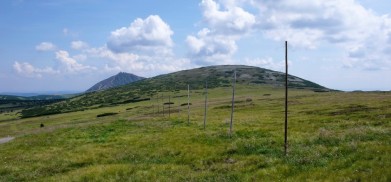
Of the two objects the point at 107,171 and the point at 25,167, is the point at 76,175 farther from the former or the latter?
the point at 25,167

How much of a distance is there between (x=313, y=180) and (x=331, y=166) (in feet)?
8.01

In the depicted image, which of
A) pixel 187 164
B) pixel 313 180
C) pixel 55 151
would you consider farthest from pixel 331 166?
pixel 55 151

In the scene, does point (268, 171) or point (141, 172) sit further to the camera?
point (141, 172)

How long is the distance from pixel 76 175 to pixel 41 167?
18.4ft

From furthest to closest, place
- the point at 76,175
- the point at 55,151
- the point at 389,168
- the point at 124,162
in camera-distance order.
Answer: the point at 55,151 → the point at 124,162 → the point at 76,175 → the point at 389,168

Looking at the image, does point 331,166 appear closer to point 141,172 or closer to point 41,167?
point 141,172

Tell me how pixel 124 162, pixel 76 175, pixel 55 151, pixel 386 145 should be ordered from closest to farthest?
pixel 386 145 → pixel 76 175 → pixel 124 162 → pixel 55 151

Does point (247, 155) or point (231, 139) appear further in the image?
point (231, 139)

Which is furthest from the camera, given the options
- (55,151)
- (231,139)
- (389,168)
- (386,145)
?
(55,151)

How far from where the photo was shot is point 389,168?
49.7 ft

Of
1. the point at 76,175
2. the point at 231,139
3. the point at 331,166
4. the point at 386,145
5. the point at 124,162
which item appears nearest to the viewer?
the point at 331,166

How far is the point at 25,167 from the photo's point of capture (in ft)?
88.3

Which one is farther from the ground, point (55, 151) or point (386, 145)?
point (386, 145)

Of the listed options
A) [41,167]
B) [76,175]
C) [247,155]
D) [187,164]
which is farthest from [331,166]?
[41,167]
